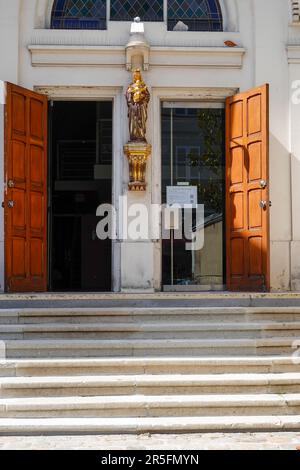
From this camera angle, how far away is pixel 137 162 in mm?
10148

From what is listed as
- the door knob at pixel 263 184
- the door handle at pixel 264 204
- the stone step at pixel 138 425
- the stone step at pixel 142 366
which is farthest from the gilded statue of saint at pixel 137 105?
the stone step at pixel 138 425

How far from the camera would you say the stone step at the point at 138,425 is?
6.16 metres

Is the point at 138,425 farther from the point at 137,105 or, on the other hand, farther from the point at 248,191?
the point at 137,105

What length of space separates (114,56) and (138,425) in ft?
19.6

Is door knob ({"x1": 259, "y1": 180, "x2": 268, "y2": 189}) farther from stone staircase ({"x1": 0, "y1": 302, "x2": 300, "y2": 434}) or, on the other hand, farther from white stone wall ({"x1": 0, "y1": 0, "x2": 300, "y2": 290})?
stone staircase ({"x1": 0, "y1": 302, "x2": 300, "y2": 434})

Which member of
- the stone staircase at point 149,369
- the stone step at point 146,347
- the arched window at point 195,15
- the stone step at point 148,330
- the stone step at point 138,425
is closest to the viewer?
the stone step at point 138,425

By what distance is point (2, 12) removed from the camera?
10289 millimetres

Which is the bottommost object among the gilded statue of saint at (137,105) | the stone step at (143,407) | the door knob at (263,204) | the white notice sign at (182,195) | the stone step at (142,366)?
the stone step at (143,407)

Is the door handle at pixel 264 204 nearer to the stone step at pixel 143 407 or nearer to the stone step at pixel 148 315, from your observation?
the stone step at pixel 148 315

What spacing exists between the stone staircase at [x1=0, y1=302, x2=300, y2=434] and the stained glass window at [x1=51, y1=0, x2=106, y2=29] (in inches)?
189

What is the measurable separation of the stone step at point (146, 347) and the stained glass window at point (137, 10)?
540 cm

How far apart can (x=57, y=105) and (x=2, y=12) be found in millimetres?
2692

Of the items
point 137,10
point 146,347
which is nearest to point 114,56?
point 137,10
